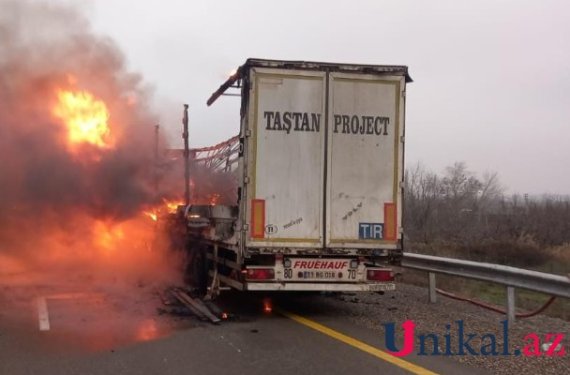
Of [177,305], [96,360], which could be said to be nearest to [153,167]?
[177,305]

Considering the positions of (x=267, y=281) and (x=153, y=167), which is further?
(x=153, y=167)

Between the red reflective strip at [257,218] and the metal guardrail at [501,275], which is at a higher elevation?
the red reflective strip at [257,218]

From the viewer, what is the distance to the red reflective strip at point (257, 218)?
7.62m

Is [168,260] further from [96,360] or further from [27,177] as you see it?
[96,360]

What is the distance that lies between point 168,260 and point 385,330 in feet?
20.7

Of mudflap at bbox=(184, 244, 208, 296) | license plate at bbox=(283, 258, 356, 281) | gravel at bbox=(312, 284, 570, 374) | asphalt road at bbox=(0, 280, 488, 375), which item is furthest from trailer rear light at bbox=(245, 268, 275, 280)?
mudflap at bbox=(184, 244, 208, 296)

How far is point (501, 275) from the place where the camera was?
7.68 meters

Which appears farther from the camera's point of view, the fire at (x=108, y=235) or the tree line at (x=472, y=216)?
the tree line at (x=472, y=216)

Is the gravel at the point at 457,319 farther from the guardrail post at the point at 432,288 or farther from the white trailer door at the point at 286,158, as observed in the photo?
the white trailer door at the point at 286,158

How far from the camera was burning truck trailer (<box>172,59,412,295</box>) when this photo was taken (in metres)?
7.67

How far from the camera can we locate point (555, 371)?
17.8ft

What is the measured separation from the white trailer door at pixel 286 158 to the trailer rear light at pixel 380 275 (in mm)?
908

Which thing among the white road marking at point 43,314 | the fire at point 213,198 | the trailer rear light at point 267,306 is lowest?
the white road marking at point 43,314

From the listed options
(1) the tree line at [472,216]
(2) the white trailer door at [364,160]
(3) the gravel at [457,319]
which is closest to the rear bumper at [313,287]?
(3) the gravel at [457,319]
